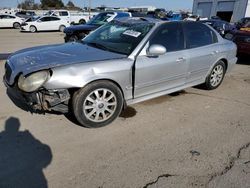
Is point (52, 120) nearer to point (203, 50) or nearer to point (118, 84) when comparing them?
point (118, 84)

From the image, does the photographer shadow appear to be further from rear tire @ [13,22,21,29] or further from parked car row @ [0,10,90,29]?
rear tire @ [13,22,21,29]

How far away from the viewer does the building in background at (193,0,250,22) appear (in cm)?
3512

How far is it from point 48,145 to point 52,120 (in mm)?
670

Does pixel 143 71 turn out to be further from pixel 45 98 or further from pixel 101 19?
pixel 101 19

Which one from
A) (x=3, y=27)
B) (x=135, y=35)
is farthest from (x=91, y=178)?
(x=3, y=27)

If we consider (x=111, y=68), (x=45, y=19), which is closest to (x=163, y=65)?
(x=111, y=68)

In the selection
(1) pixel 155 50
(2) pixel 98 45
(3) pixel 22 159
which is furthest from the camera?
(2) pixel 98 45

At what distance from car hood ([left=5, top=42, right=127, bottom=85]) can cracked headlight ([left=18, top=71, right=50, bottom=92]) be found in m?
0.07

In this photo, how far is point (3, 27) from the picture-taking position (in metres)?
23.3

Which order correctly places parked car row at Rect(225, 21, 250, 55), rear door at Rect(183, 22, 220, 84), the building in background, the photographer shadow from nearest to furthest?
1. the photographer shadow
2. rear door at Rect(183, 22, 220, 84)
3. parked car row at Rect(225, 21, 250, 55)
4. the building in background

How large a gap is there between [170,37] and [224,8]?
3939 centimetres

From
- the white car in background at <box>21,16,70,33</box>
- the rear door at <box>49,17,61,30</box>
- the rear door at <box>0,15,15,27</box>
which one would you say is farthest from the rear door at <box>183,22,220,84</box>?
the rear door at <box>0,15,15,27</box>

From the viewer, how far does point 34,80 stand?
311cm

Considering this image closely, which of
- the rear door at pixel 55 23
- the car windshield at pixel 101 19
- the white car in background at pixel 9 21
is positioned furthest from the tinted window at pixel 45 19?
the car windshield at pixel 101 19
